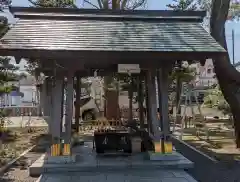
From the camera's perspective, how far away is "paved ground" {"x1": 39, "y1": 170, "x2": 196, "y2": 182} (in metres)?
6.76

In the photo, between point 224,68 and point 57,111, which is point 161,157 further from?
point 224,68

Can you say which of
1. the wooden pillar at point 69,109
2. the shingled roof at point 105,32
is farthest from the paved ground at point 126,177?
the shingled roof at point 105,32

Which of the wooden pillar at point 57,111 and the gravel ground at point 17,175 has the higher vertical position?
the wooden pillar at point 57,111

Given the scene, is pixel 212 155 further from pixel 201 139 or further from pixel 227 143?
pixel 201 139

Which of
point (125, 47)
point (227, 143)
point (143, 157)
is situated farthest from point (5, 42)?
point (227, 143)

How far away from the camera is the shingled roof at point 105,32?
23.2ft

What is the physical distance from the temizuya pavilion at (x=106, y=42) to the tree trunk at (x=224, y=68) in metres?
1.36

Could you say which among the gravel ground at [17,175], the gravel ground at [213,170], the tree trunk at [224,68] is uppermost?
the tree trunk at [224,68]

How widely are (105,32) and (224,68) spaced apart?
388 centimetres

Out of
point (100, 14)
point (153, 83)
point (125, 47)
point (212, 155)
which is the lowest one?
point (212, 155)

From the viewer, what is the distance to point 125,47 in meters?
7.15

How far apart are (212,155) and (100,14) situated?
16.4 ft

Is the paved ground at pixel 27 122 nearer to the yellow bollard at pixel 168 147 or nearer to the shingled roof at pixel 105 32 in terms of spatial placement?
the shingled roof at pixel 105 32

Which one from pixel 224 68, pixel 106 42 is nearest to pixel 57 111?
pixel 106 42
